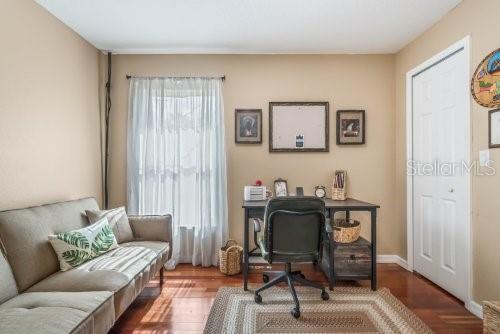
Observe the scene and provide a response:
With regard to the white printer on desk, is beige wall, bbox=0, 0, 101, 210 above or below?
above

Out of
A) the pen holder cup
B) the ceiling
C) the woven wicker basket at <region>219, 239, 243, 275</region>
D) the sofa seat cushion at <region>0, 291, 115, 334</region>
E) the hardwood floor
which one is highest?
the ceiling

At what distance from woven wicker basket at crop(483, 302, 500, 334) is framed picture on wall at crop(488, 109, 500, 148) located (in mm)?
1095

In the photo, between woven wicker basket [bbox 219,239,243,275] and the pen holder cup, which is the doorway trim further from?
woven wicker basket [bbox 219,239,243,275]

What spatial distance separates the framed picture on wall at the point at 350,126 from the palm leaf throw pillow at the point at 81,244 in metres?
2.66

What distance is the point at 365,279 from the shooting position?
266 centimetres

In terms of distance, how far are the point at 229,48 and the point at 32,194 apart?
2.42 metres

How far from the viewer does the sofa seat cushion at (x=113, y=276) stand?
1730mm

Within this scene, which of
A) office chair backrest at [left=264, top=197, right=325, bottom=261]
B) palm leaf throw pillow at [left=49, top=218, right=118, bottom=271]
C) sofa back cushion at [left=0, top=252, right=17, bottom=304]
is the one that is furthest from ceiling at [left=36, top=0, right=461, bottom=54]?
sofa back cushion at [left=0, top=252, right=17, bottom=304]

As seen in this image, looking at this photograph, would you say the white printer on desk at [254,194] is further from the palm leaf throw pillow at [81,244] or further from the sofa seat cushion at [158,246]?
the palm leaf throw pillow at [81,244]

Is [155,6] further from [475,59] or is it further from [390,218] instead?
[390,218]

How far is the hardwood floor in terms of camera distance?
209cm

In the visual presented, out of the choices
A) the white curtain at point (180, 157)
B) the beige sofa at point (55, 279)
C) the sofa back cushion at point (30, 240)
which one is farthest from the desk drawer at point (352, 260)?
the sofa back cushion at point (30, 240)

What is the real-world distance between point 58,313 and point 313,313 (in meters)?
1.74

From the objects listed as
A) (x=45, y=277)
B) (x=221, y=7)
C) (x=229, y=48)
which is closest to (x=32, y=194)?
(x=45, y=277)
